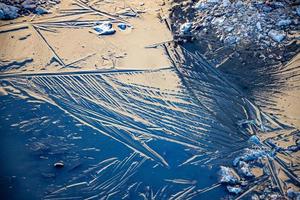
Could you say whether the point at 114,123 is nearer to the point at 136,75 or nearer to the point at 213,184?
the point at 136,75

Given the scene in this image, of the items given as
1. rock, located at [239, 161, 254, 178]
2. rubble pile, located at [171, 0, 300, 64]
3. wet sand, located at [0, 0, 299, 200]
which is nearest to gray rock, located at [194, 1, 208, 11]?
rubble pile, located at [171, 0, 300, 64]

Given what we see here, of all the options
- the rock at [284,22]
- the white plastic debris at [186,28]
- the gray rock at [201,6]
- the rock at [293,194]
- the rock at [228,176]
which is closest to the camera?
the rock at [293,194]

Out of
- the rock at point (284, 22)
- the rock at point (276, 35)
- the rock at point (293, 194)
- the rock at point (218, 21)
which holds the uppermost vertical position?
the rock at point (218, 21)

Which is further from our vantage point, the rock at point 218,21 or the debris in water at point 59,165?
the rock at point 218,21

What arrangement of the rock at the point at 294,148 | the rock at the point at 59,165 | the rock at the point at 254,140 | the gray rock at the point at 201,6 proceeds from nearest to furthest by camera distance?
the rock at the point at 59,165 → the rock at the point at 294,148 → the rock at the point at 254,140 → the gray rock at the point at 201,6

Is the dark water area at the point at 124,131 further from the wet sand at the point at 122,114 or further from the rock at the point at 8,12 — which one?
the rock at the point at 8,12

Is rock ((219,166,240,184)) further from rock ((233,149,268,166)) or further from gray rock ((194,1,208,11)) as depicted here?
gray rock ((194,1,208,11))

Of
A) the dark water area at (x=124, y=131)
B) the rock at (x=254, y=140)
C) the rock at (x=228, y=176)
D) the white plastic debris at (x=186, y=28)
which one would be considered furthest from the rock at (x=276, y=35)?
the rock at (x=228, y=176)

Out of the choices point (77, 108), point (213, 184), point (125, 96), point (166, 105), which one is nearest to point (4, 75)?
point (77, 108)
